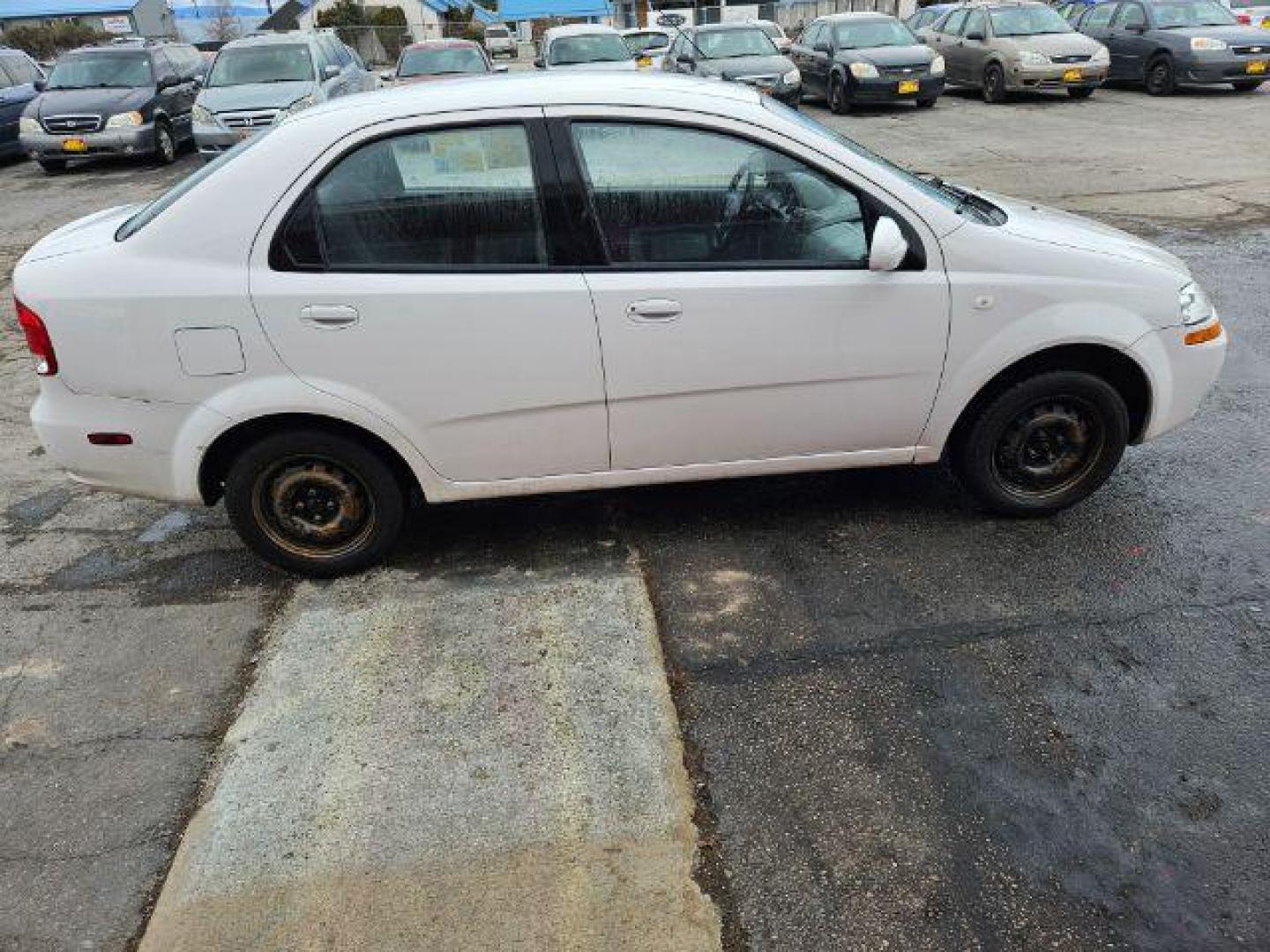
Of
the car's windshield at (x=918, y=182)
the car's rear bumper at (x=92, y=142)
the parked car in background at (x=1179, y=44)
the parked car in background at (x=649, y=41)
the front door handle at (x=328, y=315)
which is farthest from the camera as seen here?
the parked car in background at (x=649, y=41)

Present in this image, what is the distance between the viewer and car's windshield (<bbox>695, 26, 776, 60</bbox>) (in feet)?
A: 54.3

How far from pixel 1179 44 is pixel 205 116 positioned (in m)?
15.8

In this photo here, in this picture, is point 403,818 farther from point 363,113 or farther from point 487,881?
point 363,113

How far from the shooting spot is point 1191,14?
17.2m

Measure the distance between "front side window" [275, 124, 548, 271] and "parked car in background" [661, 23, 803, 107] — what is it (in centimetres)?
1306

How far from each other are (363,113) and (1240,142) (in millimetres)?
12983

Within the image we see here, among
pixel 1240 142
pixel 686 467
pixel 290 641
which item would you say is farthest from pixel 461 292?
pixel 1240 142

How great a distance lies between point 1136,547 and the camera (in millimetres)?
3779

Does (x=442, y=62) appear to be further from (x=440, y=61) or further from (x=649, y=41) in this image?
(x=649, y=41)

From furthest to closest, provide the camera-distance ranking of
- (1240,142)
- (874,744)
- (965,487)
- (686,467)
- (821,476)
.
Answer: (1240,142)
(821,476)
(965,487)
(686,467)
(874,744)

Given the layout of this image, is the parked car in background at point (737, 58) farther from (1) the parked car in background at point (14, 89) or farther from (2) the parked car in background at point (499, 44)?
(2) the parked car in background at point (499, 44)

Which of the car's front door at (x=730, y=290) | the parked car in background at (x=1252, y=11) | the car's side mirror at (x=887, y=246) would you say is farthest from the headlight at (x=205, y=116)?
the parked car in background at (x=1252, y=11)

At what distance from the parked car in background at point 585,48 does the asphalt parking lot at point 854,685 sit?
12.8 m

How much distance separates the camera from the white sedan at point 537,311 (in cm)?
331
